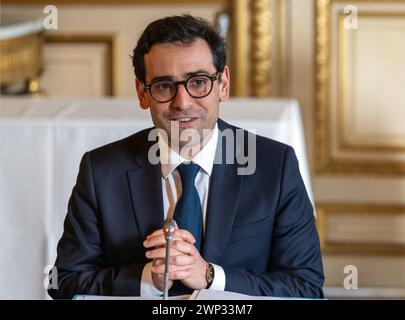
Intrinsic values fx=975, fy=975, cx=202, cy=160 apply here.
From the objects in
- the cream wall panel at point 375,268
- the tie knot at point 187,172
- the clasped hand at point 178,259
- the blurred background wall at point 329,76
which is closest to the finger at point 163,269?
the clasped hand at point 178,259

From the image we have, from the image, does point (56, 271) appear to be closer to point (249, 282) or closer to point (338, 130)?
point (249, 282)

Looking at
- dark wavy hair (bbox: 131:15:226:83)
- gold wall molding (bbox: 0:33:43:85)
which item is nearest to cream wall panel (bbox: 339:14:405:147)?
gold wall molding (bbox: 0:33:43:85)

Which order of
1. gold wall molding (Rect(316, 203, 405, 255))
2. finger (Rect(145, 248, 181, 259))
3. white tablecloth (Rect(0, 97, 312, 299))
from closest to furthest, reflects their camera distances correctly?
finger (Rect(145, 248, 181, 259)), white tablecloth (Rect(0, 97, 312, 299)), gold wall molding (Rect(316, 203, 405, 255))

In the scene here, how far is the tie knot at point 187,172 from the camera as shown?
1081 millimetres

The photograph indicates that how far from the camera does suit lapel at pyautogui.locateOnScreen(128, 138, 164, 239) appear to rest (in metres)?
1.09

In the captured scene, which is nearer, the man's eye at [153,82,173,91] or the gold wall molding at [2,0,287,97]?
the man's eye at [153,82,173,91]

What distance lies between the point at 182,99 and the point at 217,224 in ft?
0.51

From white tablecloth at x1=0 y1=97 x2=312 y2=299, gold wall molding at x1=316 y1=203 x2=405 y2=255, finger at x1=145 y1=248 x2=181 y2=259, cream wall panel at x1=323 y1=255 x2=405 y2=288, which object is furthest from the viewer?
gold wall molding at x1=316 y1=203 x2=405 y2=255

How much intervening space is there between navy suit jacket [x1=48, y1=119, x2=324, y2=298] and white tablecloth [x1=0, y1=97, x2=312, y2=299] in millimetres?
440

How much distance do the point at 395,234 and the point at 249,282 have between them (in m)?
1.70

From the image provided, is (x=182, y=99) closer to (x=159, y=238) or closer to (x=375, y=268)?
(x=159, y=238)

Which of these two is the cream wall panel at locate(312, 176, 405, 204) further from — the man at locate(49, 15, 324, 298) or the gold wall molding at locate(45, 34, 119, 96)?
the man at locate(49, 15, 324, 298)

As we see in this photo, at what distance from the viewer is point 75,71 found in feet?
8.62

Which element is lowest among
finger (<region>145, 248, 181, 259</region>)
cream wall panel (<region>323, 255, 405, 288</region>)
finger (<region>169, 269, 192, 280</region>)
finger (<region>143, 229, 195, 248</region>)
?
cream wall panel (<region>323, 255, 405, 288</region>)
